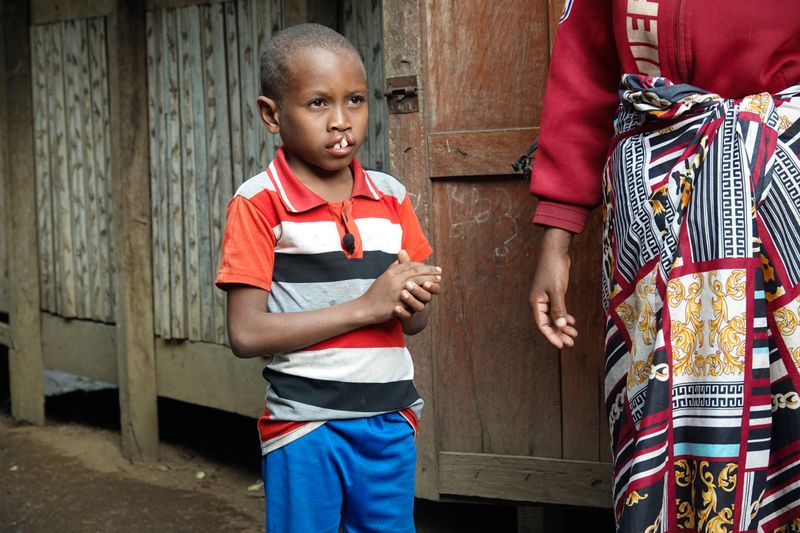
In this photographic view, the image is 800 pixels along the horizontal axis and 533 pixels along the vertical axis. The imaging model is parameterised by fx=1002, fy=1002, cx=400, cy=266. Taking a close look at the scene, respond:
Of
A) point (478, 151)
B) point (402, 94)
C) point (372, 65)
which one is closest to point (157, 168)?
point (372, 65)

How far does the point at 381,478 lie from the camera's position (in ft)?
6.99

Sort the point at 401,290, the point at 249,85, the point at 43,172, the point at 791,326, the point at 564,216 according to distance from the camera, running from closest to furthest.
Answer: the point at 791,326 → the point at 401,290 → the point at 564,216 → the point at 249,85 → the point at 43,172

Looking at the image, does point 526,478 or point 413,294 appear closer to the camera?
point 413,294

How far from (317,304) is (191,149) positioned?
9.63 ft

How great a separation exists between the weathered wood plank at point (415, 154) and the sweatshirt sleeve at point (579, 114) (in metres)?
0.97

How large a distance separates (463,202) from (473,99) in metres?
0.32

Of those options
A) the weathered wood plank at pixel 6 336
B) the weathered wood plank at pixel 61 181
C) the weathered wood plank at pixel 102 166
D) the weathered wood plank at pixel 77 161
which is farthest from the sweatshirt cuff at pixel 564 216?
the weathered wood plank at pixel 6 336

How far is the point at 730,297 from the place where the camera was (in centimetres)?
171

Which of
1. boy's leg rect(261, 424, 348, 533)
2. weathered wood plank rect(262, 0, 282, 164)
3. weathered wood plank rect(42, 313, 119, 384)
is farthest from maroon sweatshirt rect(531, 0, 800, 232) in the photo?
weathered wood plank rect(42, 313, 119, 384)

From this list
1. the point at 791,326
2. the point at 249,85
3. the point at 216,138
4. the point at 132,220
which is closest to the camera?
the point at 791,326

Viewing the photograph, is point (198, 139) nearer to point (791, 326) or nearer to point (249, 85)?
point (249, 85)

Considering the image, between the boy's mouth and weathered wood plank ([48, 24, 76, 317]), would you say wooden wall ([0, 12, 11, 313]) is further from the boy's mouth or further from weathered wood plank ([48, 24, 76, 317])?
the boy's mouth

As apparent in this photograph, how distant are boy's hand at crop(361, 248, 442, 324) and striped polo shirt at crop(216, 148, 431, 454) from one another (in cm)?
11

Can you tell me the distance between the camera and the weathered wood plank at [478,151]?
118 inches
